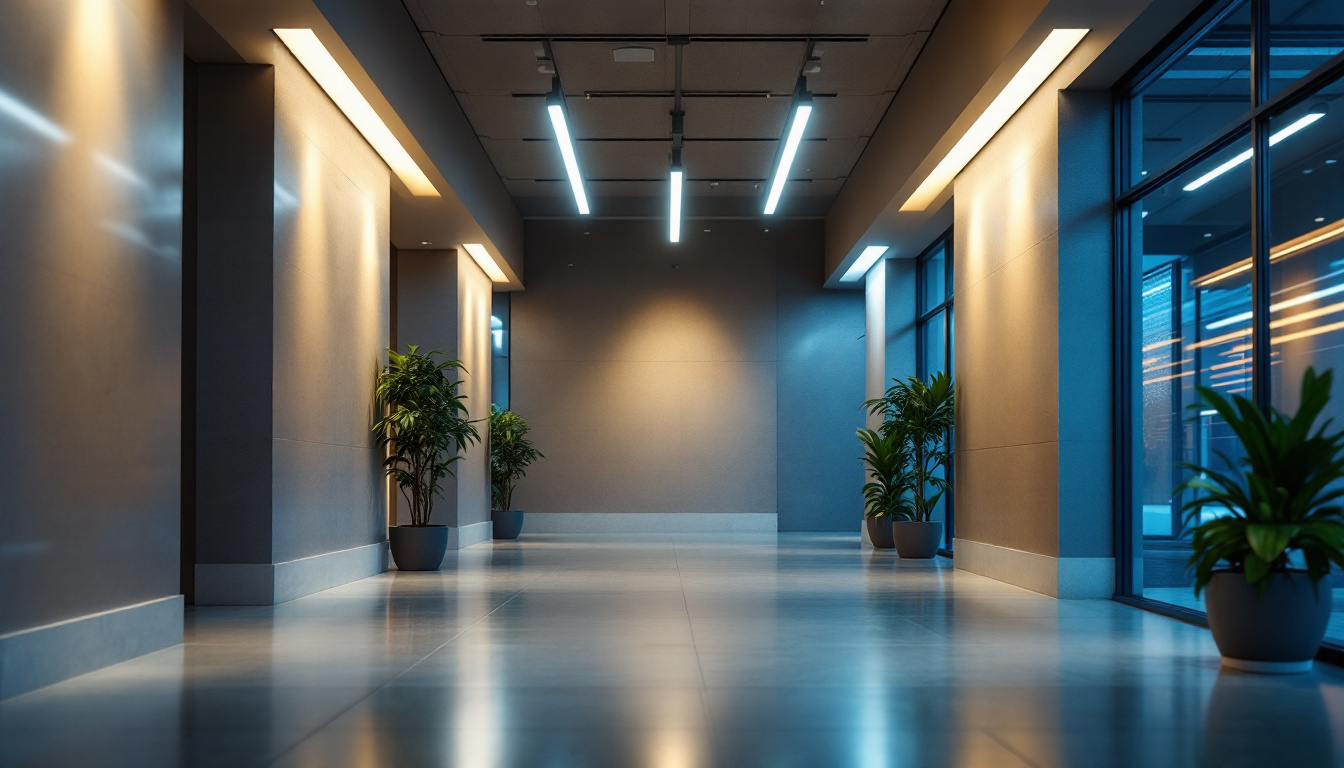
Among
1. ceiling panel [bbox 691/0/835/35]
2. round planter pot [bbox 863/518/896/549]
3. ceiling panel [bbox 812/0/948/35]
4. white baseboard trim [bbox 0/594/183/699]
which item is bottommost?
round planter pot [bbox 863/518/896/549]

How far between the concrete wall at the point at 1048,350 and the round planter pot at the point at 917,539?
217 centimetres

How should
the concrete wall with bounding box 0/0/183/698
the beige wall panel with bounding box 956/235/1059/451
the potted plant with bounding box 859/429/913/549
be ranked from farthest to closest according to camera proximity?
the potted plant with bounding box 859/429/913/549 < the beige wall panel with bounding box 956/235/1059/451 < the concrete wall with bounding box 0/0/183/698

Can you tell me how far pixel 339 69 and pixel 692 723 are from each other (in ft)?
19.8

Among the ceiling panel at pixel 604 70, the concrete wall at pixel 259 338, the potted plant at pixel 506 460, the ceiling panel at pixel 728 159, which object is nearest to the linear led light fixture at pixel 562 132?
the ceiling panel at pixel 604 70

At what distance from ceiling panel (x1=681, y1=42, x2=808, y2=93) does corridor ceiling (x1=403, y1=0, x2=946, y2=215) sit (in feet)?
0.06

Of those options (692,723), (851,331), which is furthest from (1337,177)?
(851,331)

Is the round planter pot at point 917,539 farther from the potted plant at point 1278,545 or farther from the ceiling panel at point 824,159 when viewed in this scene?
the potted plant at point 1278,545

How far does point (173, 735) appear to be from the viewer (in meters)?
3.46

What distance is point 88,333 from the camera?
193 inches

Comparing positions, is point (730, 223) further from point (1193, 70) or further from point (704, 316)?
point (1193, 70)

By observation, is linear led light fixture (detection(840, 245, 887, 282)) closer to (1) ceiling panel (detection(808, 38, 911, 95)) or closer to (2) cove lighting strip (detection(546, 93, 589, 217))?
(1) ceiling panel (detection(808, 38, 911, 95))

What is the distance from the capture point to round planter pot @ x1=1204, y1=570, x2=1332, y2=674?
15.3ft

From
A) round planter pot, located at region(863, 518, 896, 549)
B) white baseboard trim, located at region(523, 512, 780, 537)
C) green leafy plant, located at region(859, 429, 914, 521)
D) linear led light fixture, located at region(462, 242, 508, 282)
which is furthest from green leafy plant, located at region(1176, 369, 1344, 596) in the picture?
white baseboard trim, located at region(523, 512, 780, 537)

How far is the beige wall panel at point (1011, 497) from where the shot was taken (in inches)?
319
